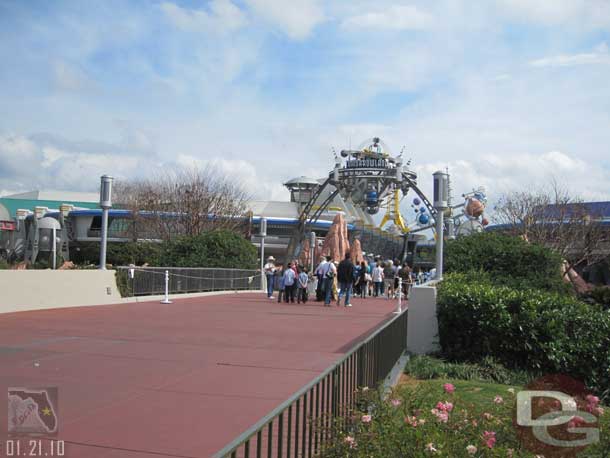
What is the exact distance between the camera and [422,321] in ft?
36.2

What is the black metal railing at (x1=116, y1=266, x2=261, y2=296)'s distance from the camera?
64.3ft

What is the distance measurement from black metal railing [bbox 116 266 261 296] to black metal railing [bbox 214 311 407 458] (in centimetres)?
1293

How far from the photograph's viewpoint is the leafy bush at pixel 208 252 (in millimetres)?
27750

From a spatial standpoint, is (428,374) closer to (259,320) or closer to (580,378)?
(580,378)

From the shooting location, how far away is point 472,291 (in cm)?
1025

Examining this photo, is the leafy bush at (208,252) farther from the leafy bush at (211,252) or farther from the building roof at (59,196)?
the building roof at (59,196)

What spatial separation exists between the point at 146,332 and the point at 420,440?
29.2 ft

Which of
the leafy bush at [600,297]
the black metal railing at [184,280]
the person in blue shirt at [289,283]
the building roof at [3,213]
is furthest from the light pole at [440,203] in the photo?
the building roof at [3,213]

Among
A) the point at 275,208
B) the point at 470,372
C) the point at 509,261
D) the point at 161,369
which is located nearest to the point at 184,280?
the point at 509,261

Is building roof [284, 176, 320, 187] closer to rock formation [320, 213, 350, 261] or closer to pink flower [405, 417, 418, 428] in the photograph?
rock formation [320, 213, 350, 261]

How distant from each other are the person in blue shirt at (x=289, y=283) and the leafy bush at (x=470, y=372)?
11.9m

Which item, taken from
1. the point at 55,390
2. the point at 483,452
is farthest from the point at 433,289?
the point at 483,452

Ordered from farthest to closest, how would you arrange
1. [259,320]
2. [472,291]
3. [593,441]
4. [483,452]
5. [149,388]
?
[259,320] → [472,291] → [149,388] → [593,441] → [483,452]

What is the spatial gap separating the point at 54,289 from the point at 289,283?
7752mm
